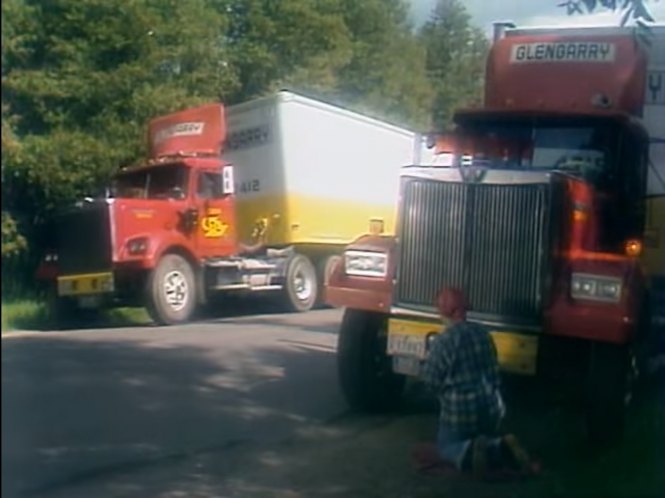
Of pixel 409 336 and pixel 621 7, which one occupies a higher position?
pixel 621 7

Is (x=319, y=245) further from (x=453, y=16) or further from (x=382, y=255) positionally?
(x=453, y=16)

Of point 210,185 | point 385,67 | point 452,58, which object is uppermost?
point 452,58

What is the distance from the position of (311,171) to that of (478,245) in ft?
3.98

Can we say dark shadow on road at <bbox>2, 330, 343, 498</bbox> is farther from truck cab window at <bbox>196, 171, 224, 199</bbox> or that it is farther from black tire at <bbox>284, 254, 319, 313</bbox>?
truck cab window at <bbox>196, 171, 224, 199</bbox>

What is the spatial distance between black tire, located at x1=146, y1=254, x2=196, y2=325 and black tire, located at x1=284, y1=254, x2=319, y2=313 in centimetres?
77

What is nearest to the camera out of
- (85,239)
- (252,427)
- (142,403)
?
(85,239)

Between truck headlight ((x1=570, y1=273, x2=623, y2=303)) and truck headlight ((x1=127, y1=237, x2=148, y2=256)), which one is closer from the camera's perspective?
truck headlight ((x1=127, y1=237, x2=148, y2=256))

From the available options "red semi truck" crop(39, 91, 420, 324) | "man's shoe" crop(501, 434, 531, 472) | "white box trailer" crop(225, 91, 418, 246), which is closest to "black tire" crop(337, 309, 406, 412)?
"red semi truck" crop(39, 91, 420, 324)

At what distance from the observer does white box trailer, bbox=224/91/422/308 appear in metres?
7.97

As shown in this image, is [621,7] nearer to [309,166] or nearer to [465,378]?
[309,166]

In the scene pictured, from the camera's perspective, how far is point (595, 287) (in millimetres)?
8391

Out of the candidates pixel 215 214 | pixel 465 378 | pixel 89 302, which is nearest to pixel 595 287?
pixel 465 378

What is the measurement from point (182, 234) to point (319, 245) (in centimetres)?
101

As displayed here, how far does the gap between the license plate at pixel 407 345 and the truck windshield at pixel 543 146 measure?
3.96 ft
